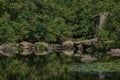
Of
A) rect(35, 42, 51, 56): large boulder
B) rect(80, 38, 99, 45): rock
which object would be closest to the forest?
rect(80, 38, 99, 45): rock

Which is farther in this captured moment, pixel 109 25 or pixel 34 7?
pixel 34 7

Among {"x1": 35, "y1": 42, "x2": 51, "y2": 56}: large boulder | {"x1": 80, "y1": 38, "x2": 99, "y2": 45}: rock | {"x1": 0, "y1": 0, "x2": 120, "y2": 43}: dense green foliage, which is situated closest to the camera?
{"x1": 80, "y1": 38, "x2": 99, "y2": 45}: rock

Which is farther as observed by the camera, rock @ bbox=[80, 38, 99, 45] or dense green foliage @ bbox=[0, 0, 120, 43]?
dense green foliage @ bbox=[0, 0, 120, 43]

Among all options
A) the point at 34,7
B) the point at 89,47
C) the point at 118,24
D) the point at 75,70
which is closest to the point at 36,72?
the point at 75,70

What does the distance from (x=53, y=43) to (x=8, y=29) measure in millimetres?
9521

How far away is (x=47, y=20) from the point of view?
64.5 m

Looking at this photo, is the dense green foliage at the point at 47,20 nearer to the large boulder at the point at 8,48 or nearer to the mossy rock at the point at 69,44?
the large boulder at the point at 8,48

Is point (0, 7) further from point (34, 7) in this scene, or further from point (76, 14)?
point (76, 14)

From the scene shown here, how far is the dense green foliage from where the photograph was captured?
61.6 m

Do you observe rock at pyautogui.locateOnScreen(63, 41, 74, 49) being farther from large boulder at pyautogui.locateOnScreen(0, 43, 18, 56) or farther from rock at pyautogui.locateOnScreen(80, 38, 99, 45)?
large boulder at pyautogui.locateOnScreen(0, 43, 18, 56)

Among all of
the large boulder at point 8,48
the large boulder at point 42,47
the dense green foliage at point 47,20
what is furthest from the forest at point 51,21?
the large boulder at point 42,47

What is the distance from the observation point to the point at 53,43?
66.6 m

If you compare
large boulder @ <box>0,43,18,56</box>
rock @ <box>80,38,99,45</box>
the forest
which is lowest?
large boulder @ <box>0,43,18,56</box>

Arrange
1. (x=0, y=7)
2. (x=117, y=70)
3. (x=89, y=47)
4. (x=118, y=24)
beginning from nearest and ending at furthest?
(x=117, y=70) → (x=118, y=24) → (x=89, y=47) → (x=0, y=7)
